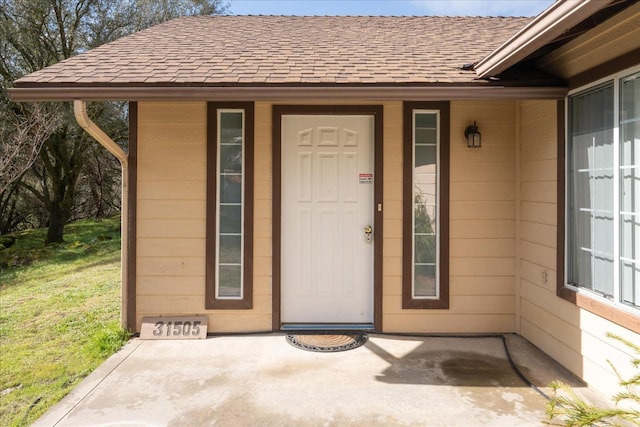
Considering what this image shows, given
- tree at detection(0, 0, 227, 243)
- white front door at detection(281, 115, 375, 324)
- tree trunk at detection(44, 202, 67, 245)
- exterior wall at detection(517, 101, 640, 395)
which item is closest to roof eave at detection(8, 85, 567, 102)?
exterior wall at detection(517, 101, 640, 395)

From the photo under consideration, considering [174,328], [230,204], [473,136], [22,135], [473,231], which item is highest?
[22,135]

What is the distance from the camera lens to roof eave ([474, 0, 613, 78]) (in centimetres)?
215

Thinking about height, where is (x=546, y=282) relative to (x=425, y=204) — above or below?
below

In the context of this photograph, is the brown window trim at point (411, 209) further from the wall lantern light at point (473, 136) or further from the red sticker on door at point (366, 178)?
the red sticker on door at point (366, 178)

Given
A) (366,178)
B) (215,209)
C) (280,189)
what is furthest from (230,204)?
(366,178)

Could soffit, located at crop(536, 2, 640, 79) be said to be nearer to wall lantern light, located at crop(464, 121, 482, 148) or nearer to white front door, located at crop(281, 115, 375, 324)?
wall lantern light, located at crop(464, 121, 482, 148)

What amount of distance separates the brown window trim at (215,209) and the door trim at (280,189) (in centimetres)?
22

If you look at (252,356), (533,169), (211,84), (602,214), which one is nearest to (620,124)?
(602,214)

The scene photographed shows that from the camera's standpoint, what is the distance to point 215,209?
13.1ft

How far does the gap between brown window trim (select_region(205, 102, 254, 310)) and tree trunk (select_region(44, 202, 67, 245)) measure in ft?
26.8

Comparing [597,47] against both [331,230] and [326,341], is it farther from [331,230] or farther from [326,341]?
[326,341]

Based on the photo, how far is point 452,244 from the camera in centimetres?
400

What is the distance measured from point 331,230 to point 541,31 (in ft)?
7.76

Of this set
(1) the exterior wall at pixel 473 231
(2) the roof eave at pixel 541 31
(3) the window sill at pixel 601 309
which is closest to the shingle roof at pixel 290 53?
(2) the roof eave at pixel 541 31
